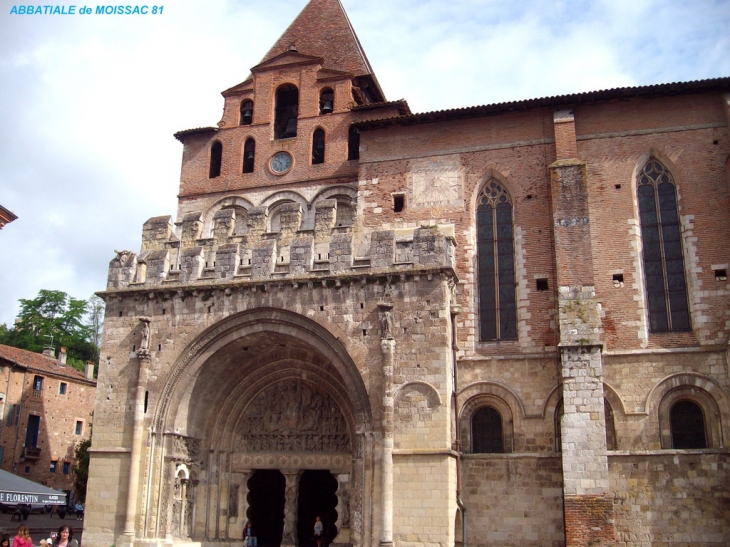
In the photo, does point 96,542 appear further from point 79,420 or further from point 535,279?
point 79,420

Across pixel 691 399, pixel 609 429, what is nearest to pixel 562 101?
pixel 691 399

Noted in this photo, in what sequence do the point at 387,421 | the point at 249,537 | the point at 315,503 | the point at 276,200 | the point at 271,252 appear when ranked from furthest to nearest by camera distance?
the point at 276,200 < the point at 315,503 < the point at 249,537 < the point at 271,252 < the point at 387,421

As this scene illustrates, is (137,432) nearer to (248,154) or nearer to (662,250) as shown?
(248,154)

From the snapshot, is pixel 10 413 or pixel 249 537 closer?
pixel 249 537

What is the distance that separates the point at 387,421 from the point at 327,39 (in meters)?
15.4

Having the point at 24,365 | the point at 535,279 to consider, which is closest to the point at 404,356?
the point at 535,279

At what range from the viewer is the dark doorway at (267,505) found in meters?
20.2

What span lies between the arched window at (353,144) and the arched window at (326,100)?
1262 mm

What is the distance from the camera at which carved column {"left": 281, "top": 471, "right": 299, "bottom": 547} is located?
18.9m

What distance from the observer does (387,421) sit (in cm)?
1670

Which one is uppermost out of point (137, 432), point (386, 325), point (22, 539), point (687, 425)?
point (386, 325)

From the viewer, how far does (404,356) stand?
680 inches

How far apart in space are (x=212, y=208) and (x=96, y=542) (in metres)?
10.2

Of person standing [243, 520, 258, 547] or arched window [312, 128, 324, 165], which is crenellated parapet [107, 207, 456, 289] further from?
person standing [243, 520, 258, 547]
